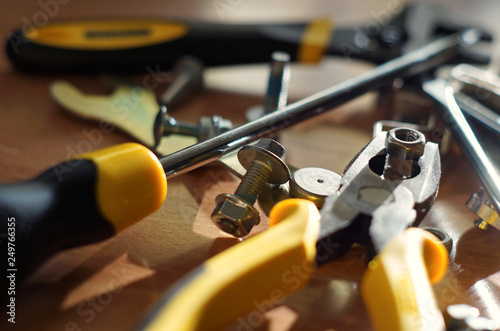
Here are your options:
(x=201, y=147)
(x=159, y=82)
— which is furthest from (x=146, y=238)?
(x=159, y=82)

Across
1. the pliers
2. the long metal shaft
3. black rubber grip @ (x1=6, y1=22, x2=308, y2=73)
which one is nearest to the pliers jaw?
the pliers

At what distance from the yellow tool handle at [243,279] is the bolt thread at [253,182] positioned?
0.25 ft

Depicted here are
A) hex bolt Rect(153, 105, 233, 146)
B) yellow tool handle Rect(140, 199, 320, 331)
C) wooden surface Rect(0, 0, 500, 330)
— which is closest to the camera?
yellow tool handle Rect(140, 199, 320, 331)

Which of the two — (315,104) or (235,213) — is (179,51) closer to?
(315,104)

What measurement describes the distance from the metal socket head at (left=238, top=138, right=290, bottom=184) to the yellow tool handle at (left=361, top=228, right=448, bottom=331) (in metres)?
0.15

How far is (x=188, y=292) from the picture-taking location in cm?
33

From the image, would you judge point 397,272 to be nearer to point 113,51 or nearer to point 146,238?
point 146,238

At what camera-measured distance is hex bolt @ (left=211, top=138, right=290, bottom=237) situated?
18.2 inches

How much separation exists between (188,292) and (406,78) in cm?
57

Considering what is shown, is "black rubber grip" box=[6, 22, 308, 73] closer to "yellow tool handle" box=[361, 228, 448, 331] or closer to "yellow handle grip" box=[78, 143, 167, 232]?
"yellow handle grip" box=[78, 143, 167, 232]

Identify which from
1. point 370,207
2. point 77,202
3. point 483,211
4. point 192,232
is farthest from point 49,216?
point 483,211

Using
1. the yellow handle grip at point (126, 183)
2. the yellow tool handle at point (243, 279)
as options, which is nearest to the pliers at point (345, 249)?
the yellow tool handle at point (243, 279)

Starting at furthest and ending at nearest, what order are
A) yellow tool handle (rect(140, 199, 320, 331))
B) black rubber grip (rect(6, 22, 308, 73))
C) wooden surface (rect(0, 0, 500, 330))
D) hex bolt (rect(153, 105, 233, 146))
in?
black rubber grip (rect(6, 22, 308, 73)) < hex bolt (rect(153, 105, 233, 146)) < wooden surface (rect(0, 0, 500, 330)) < yellow tool handle (rect(140, 199, 320, 331))

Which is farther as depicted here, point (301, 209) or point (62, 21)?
point (62, 21)
